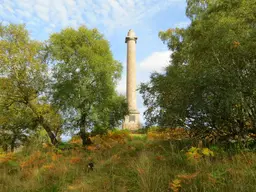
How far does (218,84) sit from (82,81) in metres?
7.89

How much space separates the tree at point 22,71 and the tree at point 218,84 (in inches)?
309

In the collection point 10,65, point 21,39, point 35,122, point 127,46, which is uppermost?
point 127,46

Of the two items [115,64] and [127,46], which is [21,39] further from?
[127,46]

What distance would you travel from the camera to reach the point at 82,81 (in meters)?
12.3

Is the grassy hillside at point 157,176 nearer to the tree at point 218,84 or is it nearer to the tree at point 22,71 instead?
the tree at point 218,84

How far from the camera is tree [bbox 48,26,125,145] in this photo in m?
12.0

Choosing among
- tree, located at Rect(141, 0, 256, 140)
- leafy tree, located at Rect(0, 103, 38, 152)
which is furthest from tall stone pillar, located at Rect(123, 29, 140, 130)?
tree, located at Rect(141, 0, 256, 140)

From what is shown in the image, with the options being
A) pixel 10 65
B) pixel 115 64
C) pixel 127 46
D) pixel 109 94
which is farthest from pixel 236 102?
pixel 127 46

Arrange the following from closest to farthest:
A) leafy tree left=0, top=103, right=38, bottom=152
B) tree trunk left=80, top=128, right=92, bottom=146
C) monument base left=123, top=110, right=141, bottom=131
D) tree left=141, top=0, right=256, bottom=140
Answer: tree left=141, top=0, right=256, bottom=140 < tree trunk left=80, top=128, right=92, bottom=146 < leafy tree left=0, top=103, right=38, bottom=152 < monument base left=123, top=110, right=141, bottom=131

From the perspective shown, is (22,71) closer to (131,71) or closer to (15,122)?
(15,122)

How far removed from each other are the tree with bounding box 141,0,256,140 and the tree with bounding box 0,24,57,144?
7.85m

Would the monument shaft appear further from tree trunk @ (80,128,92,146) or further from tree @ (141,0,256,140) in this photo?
tree @ (141,0,256,140)

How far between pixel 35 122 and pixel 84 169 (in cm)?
910

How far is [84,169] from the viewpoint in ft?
22.5
